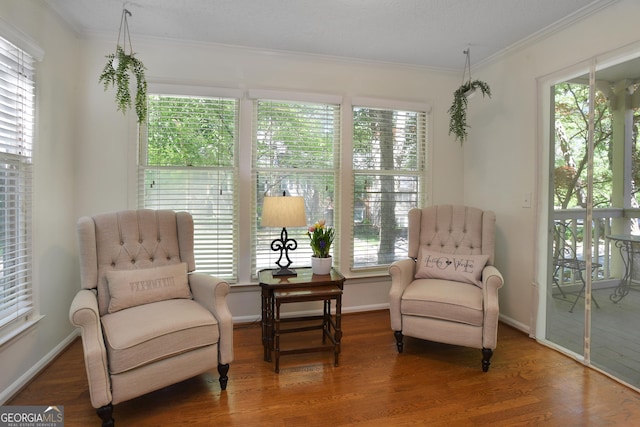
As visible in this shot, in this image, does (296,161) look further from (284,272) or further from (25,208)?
(25,208)

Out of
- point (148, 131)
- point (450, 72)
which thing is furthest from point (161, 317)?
point (450, 72)

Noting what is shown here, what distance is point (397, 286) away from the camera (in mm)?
2504

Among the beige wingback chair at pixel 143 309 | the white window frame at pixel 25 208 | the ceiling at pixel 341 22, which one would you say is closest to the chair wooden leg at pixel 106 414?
the beige wingback chair at pixel 143 309

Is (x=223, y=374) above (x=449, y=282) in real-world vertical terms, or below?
below

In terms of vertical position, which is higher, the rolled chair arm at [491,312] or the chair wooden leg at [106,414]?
the rolled chair arm at [491,312]

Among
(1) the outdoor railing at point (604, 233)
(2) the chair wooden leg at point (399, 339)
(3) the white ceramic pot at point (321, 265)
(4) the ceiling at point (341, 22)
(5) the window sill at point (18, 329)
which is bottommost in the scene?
(2) the chair wooden leg at point (399, 339)

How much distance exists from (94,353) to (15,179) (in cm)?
124

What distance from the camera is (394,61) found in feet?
10.8

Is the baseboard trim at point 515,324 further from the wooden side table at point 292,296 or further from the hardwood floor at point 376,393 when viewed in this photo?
the wooden side table at point 292,296

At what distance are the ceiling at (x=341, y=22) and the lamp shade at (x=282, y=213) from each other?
54.8 inches

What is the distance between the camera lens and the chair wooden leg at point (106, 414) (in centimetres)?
163

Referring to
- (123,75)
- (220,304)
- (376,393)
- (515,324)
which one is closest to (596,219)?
(515,324)

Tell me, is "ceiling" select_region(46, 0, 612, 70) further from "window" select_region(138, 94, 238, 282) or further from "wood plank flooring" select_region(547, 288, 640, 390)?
"wood plank flooring" select_region(547, 288, 640, 390)

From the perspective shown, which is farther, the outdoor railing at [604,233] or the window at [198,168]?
the window at [198,168]
